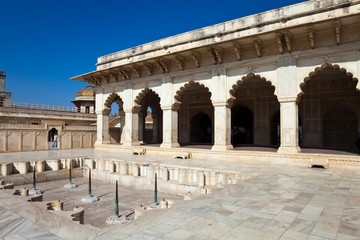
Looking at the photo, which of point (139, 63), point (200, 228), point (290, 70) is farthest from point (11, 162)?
point (290, 70)

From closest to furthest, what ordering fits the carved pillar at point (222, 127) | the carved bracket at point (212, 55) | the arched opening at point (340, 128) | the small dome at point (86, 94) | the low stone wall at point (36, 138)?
the carved bracket at point (212, 55) → the carved pillar at point (222, 127) → the arched opening at point (340, 128) → the low stone wall at point (36, 138) → the small dome at point (86, 94)

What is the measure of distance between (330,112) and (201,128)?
26.9ft

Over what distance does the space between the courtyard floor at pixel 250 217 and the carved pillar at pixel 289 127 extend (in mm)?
3740

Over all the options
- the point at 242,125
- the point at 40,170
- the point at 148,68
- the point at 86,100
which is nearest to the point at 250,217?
the point at 40,170

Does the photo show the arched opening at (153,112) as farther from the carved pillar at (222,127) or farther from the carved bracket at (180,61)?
the carved pillar at (222,127)

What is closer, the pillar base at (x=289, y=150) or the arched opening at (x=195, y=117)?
the pillar base at (x=289, y=150)

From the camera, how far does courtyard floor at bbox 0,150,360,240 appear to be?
2953mm

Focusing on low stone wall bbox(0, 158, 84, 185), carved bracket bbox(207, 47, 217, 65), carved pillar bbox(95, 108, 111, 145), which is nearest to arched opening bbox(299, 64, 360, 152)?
carved bracket bbox(207, 47, 217, 65)

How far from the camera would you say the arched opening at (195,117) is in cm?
1698

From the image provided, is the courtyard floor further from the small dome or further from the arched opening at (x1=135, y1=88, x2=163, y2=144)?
the small dome

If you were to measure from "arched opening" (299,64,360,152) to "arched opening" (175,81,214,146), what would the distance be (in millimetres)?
5859

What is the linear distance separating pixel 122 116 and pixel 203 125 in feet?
19.0

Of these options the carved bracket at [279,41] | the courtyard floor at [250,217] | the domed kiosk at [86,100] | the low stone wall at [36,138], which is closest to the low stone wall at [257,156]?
the courtyard floor at [250,217]

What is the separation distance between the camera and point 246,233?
2.95m
